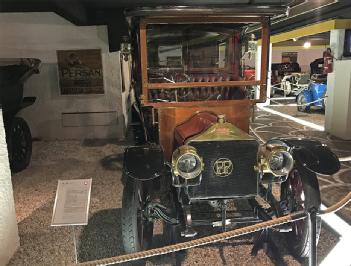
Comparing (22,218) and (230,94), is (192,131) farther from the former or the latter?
(22,218)

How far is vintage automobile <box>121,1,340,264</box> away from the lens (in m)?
2.37

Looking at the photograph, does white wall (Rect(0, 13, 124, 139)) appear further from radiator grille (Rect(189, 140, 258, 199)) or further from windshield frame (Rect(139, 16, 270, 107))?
radiator grille (Rect(189, 140, 258, 199))

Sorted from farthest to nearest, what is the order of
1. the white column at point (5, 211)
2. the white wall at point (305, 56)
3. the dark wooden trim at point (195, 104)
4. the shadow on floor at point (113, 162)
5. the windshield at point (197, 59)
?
1. the white wall at point (305, 56)
2. the shadow on floor at point (113, 162)
3. the windshield at point (197, 59)
4. the dark wooden trim at point (195, 104)
5. the white column at point (5, 211)

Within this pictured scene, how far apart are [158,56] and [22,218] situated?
7.37ft

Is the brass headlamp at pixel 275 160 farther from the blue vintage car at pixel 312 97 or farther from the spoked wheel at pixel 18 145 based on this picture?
the blue vintage car at pixel 312 97

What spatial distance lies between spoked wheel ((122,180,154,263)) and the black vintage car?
2.80 meters

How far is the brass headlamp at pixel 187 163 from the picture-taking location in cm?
224

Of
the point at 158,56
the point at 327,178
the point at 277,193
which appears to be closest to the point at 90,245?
the point at 158,56

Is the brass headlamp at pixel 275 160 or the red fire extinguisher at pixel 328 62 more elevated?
the red fire extinguisher at pixel 328 62

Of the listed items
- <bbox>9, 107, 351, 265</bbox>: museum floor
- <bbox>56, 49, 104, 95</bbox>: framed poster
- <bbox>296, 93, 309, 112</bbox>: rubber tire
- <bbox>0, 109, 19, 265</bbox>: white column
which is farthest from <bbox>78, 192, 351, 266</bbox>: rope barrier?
<bbox>296, 93, 309, 112</bbox>: rubber tire

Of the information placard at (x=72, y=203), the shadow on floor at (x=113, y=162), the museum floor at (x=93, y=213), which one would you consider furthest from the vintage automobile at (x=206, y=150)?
the shadow on floor at (x=113, y=162)

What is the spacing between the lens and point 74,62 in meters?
7.00

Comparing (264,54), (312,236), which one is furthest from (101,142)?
(312,236)

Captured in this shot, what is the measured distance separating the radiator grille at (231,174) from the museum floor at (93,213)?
625 millimetres
